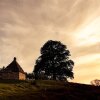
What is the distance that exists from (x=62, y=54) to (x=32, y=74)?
14808 mm

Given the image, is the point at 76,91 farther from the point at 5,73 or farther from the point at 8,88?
the point at 5,73

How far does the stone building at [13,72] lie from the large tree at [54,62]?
763 centimetres

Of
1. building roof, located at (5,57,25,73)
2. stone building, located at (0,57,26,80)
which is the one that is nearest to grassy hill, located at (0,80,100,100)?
stone building, located at (0,57,26,80)

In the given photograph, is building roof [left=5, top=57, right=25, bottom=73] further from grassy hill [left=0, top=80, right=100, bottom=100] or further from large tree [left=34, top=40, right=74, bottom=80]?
grassy hill [left=0, top=80, right=100, bottom=100]

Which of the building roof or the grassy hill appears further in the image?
the building roof

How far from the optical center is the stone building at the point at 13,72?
112m

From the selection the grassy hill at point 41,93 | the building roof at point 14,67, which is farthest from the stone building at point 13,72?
the grassy hill at point 41,93

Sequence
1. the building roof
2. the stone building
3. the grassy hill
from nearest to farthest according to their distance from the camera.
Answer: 1. the grassy hill
2. the stone building
3. the building roof

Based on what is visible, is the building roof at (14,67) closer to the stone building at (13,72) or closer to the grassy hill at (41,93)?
the stone building at (13,72)

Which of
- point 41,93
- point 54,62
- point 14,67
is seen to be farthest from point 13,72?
point 41,93

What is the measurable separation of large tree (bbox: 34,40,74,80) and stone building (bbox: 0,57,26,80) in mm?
7632

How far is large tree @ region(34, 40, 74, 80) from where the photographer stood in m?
118

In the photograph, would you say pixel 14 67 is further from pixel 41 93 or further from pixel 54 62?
pixel 41 93

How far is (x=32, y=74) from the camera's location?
414 feet
